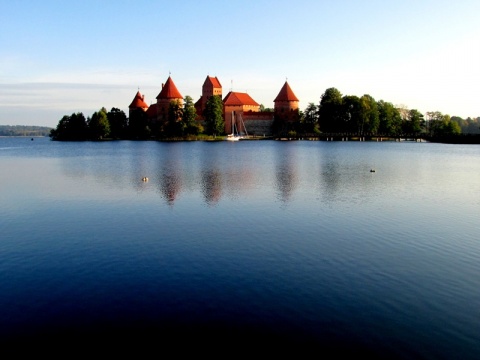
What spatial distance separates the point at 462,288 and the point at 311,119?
102567mm

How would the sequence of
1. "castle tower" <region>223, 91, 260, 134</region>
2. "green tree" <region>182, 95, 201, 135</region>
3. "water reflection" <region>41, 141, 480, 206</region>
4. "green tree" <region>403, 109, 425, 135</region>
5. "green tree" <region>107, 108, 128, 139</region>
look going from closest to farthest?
"water reflection" <region>41, 141, 480, 206</region>
"green tree" <region>182, 95, 201, 135</region>
"green tree" <region>403, 109, 425, 135</region>
"castle tower" <region>223, 91, 260, 134</region>
"green tree" <region>107, 108, 128, 139</region>

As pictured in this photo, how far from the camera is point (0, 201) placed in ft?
73.0

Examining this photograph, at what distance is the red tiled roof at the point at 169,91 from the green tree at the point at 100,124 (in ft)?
48.5

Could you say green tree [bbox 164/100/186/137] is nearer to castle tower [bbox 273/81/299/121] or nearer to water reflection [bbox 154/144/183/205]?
castle tower [bbox 273/81/299/121]

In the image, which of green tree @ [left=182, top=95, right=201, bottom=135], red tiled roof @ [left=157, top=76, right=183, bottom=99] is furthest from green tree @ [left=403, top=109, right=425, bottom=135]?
red tiled roof @ [left=157, top=76, right=183, bottom=99]

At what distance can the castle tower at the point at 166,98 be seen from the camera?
112 meters

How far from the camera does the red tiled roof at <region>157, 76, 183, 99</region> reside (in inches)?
4427

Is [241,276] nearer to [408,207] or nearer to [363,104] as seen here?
[408,207]

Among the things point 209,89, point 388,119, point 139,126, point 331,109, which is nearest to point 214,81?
point 209,89

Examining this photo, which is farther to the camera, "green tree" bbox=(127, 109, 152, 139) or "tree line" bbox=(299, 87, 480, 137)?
"green tree" bbox=(127, 109, 152, 139)

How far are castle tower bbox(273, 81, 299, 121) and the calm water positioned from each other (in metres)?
91.0

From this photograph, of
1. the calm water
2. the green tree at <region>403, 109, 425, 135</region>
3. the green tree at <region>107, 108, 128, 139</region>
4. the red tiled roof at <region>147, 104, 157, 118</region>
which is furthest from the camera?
the red tiled roof at <region>147, 104, 157, 118</region>

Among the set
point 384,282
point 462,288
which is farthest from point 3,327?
point 462,288

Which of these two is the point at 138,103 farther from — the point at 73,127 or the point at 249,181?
the point at 249,181
